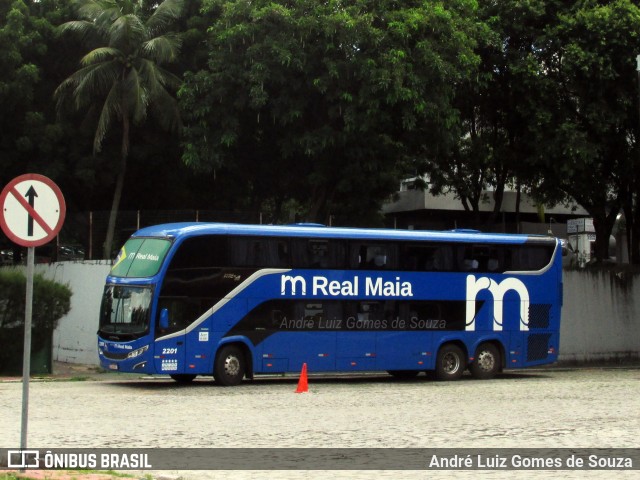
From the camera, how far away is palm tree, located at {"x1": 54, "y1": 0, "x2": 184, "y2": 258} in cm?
3362

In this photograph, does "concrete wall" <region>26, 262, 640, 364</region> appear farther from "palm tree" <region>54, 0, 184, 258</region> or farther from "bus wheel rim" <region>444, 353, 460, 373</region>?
"bus wheel rim" <region>444, 353, 460, 373</region>

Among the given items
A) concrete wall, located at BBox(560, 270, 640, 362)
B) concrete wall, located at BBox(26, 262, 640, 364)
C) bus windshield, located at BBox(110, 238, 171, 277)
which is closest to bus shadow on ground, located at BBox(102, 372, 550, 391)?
bus windshield, located at BBox(110, 238, 171, 277)

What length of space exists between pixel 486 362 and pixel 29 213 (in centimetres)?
1725

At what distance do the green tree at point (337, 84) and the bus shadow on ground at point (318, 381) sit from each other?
659 cm

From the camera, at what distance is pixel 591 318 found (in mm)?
34719

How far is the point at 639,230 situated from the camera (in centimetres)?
3672

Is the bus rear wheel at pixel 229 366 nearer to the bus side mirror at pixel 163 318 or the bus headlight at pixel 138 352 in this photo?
the bus side mirror at pixel 163 318

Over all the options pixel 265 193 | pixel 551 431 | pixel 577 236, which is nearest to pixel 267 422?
pixel 551 431

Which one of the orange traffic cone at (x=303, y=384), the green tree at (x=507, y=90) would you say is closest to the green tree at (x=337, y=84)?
the green tree at (x=507, y=90)

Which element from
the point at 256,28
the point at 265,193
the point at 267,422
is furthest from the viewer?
the point at 265,193

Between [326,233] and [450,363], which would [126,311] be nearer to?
[326,233]

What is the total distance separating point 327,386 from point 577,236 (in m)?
28.3

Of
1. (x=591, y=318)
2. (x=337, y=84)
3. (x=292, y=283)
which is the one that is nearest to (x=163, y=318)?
(x=292, y=283)

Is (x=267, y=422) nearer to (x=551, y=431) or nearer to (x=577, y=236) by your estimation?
(x=551, y=431)
